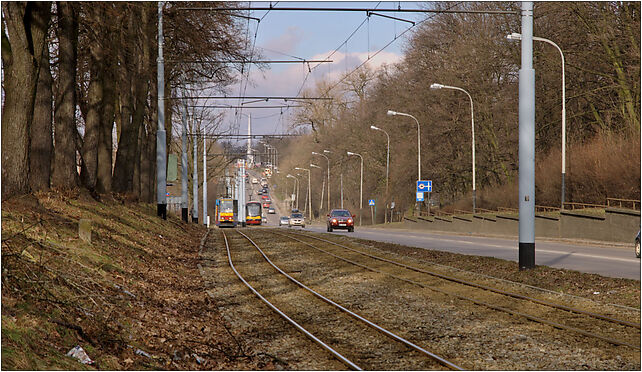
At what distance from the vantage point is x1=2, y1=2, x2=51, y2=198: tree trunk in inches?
625

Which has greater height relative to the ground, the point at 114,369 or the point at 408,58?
the point at 408,58

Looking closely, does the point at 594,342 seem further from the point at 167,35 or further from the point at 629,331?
the point at 167,35

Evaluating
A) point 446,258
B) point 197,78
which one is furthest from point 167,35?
point 446,258

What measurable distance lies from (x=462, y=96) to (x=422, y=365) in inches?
1902

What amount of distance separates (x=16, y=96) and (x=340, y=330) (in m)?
8.58

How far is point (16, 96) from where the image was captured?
16.0 metres

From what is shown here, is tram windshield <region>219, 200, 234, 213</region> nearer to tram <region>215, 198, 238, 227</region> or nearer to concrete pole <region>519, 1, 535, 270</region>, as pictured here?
tram <region>215, 198, 238, 227</region>

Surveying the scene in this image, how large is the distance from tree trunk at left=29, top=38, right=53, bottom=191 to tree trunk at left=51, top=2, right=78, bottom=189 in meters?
3.33

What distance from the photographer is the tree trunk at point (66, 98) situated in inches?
887

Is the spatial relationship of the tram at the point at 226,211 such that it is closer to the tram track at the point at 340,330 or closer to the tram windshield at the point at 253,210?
the tram windshield at the point at 253,210

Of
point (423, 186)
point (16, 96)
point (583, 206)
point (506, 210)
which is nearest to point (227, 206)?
point (423, 186)

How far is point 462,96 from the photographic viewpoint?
5603 centimetres

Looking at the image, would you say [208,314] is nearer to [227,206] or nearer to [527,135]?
[527,135]

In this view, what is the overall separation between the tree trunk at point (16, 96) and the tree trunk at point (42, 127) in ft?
8.91
